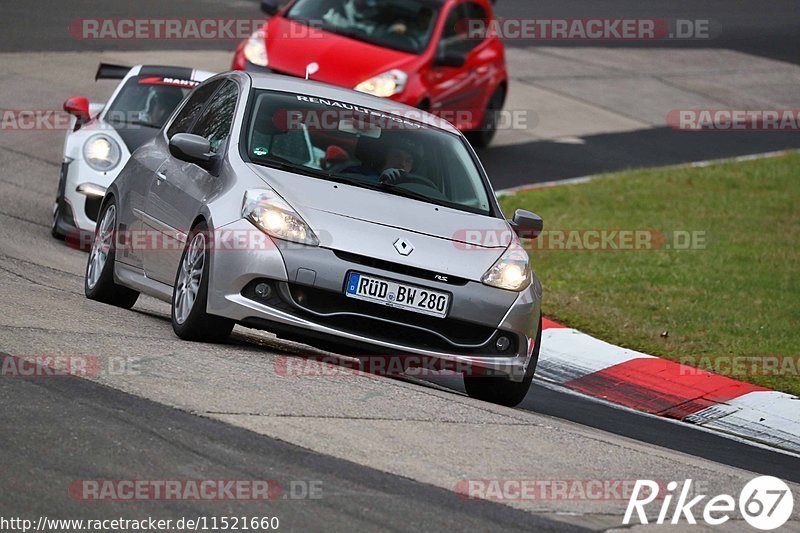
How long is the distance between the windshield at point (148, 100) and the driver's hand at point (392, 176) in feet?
16.7

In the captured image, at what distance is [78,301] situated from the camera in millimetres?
9562

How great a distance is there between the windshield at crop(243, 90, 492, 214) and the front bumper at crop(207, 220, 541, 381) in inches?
33.4

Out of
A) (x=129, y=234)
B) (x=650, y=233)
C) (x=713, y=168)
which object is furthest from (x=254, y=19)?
(x=129, y=234)

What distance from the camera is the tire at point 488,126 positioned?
19.6m

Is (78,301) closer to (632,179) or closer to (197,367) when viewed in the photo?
(197,367)

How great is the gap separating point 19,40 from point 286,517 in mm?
17663

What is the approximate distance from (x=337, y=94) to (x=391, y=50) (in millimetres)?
7518

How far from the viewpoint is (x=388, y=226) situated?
8.31 metres

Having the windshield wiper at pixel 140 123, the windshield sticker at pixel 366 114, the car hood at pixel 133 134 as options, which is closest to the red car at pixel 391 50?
the windshield wiper at pixel 140 123

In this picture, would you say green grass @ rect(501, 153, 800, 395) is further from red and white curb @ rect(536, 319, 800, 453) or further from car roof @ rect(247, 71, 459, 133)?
car roof @ rect(247, 71, 459, 133)

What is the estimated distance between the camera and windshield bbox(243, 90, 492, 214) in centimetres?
894

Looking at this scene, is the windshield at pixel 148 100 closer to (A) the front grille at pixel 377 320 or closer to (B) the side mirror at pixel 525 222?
(B) the side mirror at pixel 525 222

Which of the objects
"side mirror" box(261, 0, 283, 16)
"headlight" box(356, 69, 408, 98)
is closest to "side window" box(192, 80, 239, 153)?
"headlight" box(356, 69, 408, 98)

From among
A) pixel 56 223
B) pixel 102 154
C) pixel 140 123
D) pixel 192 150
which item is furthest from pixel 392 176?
pixel 140 123
